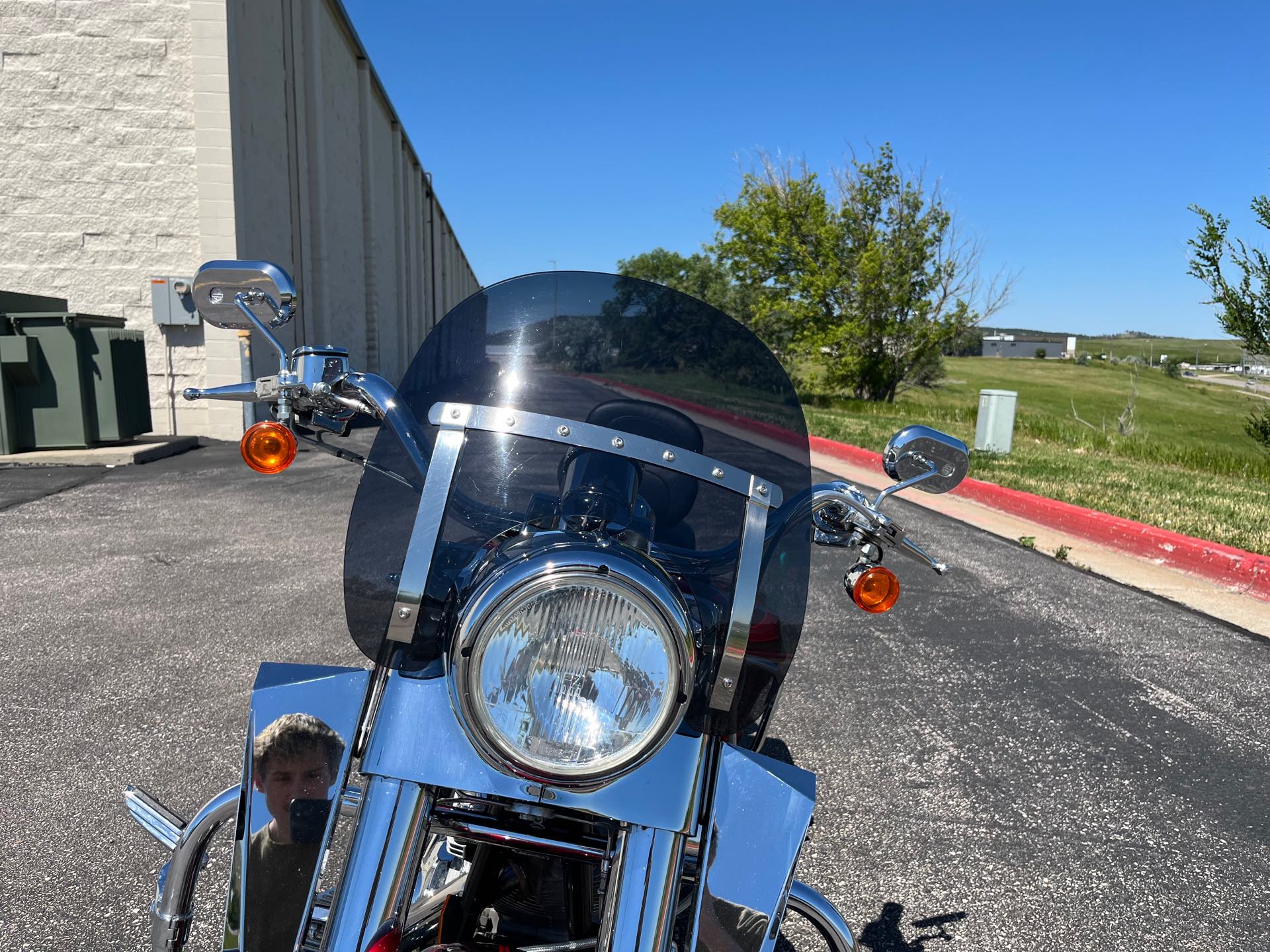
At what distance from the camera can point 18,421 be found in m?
11.4

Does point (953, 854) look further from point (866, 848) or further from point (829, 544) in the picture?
point (829, 544)

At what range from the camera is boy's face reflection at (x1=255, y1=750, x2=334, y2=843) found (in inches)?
64.7

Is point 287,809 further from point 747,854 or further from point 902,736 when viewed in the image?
point 902,736

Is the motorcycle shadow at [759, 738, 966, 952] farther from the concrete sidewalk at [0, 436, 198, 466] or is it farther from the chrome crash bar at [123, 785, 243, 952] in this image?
the concrete sidewalk at [0, 436, 198, 466]

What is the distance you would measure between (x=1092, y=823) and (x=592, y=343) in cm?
268

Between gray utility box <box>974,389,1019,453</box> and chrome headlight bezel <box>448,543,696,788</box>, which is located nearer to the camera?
chrome headlight bezel <box>448,543,696,788</box>

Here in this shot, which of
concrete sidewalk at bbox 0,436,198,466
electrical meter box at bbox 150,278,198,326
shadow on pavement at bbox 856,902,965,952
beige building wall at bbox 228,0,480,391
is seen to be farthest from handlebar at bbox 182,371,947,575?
beige building wall at bbox 228,0,480,391

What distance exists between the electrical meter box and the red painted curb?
10.4 meters

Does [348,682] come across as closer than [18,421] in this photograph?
Yes

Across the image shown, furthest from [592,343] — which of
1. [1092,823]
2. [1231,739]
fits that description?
[1231,739]

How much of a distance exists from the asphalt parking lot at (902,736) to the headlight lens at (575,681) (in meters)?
1.63

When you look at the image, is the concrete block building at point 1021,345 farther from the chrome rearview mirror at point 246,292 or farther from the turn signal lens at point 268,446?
the turn signal lens at point 268,446

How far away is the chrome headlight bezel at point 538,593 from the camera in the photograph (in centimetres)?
132

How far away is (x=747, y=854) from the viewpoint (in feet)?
5.06
